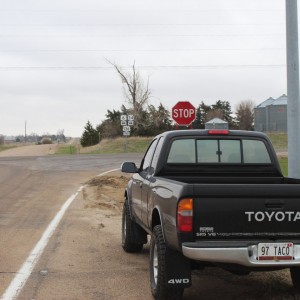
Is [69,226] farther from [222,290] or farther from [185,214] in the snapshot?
[185,214]

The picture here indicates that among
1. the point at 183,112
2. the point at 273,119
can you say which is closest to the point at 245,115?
the point at 273,119

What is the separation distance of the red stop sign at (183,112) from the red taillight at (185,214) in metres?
14.3

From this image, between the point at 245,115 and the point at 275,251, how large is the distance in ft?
328

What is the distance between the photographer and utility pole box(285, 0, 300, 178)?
9695mm

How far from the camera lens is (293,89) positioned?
389 inches

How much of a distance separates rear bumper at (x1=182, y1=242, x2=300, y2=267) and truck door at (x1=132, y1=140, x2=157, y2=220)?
1.92 metres

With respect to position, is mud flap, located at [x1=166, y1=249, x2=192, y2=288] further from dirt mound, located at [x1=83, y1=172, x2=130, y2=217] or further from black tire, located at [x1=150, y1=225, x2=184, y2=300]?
dirt mound, located at [x1=83, y1=172, x2=130, y2=217]

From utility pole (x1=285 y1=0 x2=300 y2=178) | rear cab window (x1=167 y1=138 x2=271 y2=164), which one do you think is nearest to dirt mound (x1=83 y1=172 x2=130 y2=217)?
utility pole (x1=285 y1=0 x2=300 y2=178)

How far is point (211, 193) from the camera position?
4.88 m

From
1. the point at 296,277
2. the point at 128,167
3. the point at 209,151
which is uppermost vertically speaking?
the point at 209,151

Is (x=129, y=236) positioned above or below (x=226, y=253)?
below

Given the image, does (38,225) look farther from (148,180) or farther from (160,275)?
(160,275)

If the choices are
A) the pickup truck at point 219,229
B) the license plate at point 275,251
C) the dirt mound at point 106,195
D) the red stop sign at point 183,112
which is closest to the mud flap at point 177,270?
the pickup truck at point 219,229

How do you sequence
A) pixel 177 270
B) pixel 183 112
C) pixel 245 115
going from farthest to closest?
1. pixel 245 115
2. pixel 183 112
3. pixel 177 270
